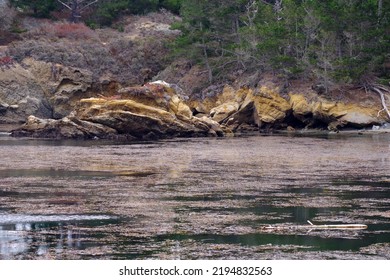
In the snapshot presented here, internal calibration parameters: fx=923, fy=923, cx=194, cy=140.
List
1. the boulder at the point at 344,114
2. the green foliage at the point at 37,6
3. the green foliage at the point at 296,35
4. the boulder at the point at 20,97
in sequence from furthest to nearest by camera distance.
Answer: the green foliage at the point at 37,6
the boulder at the point at 20,97
the green foliage at the point at 296,35
the boulder at the point at 344,114

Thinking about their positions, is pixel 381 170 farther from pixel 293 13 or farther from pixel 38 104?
pixel 38 104

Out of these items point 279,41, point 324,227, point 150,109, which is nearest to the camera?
point 324,227

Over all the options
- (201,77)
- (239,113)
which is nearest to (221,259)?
(239,113)

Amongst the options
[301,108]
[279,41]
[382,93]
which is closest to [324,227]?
[301,108]

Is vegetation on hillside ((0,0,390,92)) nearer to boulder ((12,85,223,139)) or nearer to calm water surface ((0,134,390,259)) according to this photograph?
boulder ((12,85,223,139))

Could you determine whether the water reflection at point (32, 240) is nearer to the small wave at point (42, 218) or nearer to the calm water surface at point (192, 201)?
the calm water surface at point (192, 201)

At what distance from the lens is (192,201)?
67.1ft

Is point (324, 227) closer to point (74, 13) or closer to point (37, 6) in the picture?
point (74, 13)

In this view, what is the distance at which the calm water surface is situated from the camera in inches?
604

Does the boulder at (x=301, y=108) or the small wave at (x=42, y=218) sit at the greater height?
the boulder at (x=301, y=108)

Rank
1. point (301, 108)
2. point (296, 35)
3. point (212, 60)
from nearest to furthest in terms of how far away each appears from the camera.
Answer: point (301, 108) < point (296, 35) < point (212, 60)

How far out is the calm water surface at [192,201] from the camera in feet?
50.4

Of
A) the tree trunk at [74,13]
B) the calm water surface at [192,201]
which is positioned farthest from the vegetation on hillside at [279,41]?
the calm water surface at [192,201]

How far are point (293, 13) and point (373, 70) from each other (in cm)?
515
